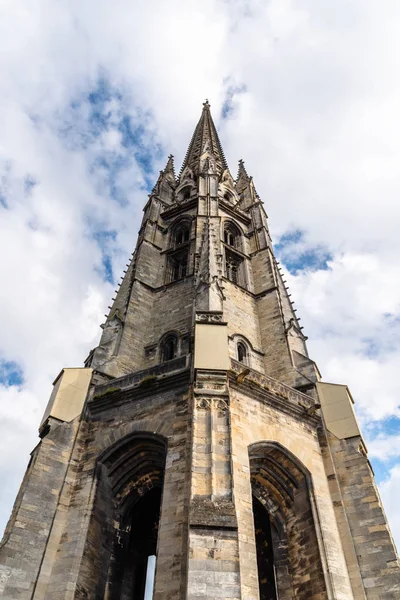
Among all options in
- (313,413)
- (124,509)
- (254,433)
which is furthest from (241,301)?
(124,509)

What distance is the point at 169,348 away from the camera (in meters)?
16.0

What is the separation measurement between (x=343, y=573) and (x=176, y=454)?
14.1 feet

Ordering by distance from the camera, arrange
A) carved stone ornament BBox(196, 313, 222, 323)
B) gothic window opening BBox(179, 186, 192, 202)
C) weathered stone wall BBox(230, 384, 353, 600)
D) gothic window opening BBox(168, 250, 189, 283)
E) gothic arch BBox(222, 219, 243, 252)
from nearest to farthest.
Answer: weathered stone wall BBox(230, 384, 353, 600), carved stone ornament BBox(196, 313, 222, 323), gothic window opening BBox(168, 250, 189, 283), gothic arch BBox(222, 219, 243, 252), gothic window opening BBox(179, 186, 192, 202)

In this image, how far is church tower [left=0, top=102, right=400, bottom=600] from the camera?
905 cm

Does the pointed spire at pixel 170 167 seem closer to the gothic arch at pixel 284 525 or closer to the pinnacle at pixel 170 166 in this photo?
the pinnacle at pixel 170 166

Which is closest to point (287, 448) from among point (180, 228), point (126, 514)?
point (126, 514)

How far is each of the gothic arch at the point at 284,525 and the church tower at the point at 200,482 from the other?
4cm

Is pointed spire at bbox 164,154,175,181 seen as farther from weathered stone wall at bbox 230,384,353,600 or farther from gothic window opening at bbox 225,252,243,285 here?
weathered stone wall at bbox 230,384,353,600

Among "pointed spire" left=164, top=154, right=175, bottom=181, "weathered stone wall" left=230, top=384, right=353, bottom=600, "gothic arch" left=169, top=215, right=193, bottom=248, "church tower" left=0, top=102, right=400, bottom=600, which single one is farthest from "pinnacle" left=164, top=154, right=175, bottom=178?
"weathered stone wall" left=230, top=384, right=353, bottom=600

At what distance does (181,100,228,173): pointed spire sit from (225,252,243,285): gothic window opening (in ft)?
34.1

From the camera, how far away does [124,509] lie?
38.8 feet

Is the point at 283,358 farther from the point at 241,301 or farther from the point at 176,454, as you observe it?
the point at 176,454

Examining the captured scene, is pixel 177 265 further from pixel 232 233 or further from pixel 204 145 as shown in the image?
pixel 204 145

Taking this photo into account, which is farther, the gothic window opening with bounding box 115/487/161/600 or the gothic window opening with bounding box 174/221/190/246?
the gothic window opening with bounding box 174/221/190/246
